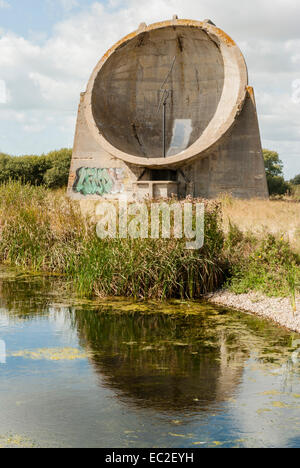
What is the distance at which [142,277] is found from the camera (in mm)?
9836

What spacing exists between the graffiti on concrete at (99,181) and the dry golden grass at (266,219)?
21.2 ft

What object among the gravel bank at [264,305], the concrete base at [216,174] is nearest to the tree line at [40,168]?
the concrete base at [216,174]

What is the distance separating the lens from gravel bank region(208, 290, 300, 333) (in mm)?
8383

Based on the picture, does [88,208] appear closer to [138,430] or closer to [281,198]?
[138,430]

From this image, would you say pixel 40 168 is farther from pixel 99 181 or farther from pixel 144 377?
pixel 144 377

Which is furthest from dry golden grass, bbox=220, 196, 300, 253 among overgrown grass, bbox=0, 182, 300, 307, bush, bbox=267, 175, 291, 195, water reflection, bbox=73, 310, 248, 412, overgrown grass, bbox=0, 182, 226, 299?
bush, bbox=267, 175, 291, 195

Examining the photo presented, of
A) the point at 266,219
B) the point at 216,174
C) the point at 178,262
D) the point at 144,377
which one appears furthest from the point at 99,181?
the point at 144,377

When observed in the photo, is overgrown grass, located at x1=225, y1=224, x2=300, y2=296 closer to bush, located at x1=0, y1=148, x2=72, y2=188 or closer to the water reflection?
the water reflection

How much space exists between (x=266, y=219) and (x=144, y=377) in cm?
731

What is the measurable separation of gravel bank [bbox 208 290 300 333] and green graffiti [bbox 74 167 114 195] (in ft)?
40.4

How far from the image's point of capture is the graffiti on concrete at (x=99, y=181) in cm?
2166

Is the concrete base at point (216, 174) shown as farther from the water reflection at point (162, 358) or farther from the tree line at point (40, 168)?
the water reflection at point (162, 358)

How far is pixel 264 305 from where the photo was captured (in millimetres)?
9195
